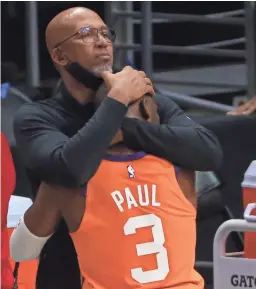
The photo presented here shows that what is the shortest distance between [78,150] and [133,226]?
22 cm

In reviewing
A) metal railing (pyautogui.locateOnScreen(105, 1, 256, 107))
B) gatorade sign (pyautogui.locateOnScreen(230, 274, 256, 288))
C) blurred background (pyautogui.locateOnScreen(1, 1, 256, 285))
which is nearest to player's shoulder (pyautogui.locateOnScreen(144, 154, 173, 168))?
gatorade sign (pyautogui.locateOnScreen(230, 274, 256, 288))

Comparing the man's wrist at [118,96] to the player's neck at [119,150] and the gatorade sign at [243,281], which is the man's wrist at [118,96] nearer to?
the player's neck at [119,150]

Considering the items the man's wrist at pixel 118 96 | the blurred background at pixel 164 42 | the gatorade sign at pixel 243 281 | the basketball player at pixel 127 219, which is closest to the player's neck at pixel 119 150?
the basketball player at pixel 127 219

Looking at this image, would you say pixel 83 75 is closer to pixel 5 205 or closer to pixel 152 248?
pixel 152 248

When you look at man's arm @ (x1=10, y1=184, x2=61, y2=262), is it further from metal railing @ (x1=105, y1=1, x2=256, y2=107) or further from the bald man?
metal railing @ (x1=105, y1=1, x2=256, y2=107)

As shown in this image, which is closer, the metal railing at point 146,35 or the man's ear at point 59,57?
the man's ear at point 59,57

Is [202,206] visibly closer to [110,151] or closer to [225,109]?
[225,109]

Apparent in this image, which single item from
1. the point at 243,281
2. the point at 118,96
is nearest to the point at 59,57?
the point at 118,96

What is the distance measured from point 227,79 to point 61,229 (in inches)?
174

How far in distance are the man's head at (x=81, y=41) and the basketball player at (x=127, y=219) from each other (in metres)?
0.14

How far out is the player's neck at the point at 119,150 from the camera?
201 cm

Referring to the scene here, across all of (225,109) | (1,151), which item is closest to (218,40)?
(225,109)

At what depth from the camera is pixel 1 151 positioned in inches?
98.3

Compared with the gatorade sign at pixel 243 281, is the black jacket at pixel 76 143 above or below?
above
